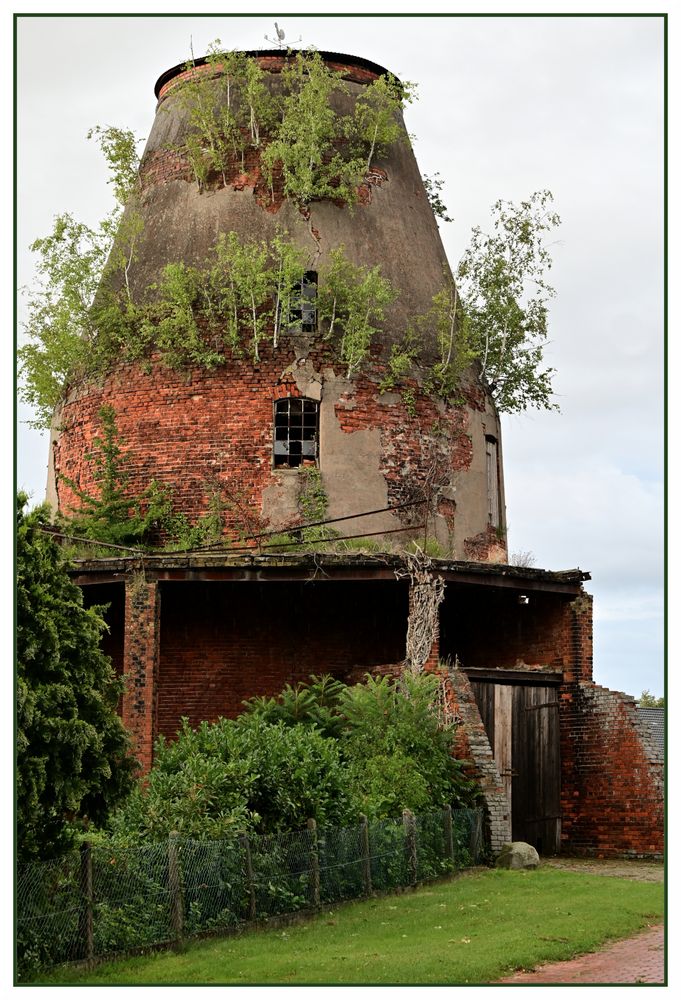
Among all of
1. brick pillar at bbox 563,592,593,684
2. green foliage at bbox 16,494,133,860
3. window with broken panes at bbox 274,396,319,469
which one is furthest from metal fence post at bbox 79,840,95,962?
brick pillar at bbox 563,592,593,684

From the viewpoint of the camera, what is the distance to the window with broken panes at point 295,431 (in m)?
A: 22.2

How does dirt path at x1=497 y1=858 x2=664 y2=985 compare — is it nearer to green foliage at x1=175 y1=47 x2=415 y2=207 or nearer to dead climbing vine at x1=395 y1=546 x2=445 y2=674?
dead climbing vine at x1=395 y1=546 x2=445 y2=674

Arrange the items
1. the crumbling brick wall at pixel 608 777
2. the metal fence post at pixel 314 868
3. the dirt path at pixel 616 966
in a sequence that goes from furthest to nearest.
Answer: the crumbling brick wall at pixel 608 777 → the metal fence post at pixel 314 868 → the dirt path at pixel 616 966

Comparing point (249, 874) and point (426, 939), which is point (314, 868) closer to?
point (249, 874)

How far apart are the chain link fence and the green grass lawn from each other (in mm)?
229

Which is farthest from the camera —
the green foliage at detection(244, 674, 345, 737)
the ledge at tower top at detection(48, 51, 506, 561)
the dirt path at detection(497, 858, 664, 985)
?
the ledge at tower top at detection(48, 51, 506, 561)

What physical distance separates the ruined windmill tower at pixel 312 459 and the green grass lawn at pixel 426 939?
4755 millimetres

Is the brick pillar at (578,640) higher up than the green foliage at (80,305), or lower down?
lower down

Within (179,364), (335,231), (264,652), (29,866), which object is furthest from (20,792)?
(335,231)

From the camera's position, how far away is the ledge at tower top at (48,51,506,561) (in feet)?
72.4

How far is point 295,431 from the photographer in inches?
876

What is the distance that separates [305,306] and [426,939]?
42.4 feet

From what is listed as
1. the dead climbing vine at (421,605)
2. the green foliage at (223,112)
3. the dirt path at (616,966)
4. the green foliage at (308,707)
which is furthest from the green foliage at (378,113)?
the dirt path at (616,966)

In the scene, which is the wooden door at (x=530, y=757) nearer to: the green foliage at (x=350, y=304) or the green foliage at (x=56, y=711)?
the green foliage at (x=350, y=304)
